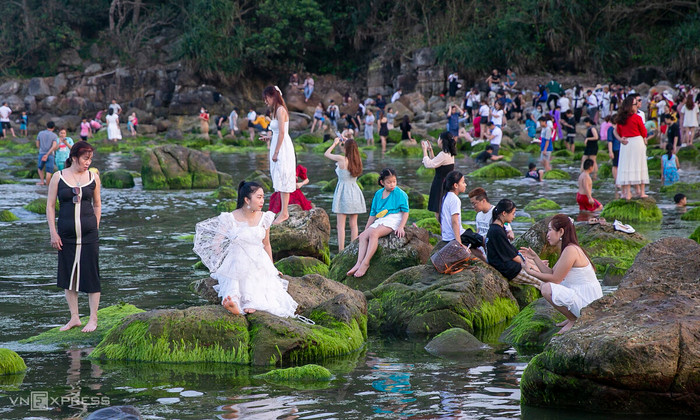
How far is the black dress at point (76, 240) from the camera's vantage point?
804 centimetres

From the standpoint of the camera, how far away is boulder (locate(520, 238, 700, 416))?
571cm

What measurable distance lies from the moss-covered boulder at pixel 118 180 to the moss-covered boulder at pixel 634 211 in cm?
1262

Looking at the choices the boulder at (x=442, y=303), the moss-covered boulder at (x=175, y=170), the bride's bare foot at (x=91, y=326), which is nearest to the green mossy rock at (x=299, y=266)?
the boulder at (x=442, y=303)

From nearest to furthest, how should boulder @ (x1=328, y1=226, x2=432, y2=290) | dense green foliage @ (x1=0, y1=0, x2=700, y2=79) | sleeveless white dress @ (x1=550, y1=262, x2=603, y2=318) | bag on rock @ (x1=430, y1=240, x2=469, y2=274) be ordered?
sleeveless white dress @ (x1=550, y1=262, x2=603, y2=318) → bag on rock @ (x1=430, y1=240, x2=469, y2=274) → boulder @ (x1=328, y1=226, x2=432, y2=290) → dense green foliage @ (x1=0, y1=0, x2=700, y2=79)

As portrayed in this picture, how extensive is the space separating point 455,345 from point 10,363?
3.86 m

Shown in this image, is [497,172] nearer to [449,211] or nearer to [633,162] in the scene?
[633,162]

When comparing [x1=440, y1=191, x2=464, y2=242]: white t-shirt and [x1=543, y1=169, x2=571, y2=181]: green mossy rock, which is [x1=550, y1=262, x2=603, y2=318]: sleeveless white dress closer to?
[x1=440, y1=191, x2=464, y2=242]: white t-shirt

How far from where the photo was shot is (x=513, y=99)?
132ft

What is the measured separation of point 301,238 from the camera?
38.6ft

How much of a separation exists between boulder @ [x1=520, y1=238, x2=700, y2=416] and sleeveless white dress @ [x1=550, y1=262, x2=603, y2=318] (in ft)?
3.88

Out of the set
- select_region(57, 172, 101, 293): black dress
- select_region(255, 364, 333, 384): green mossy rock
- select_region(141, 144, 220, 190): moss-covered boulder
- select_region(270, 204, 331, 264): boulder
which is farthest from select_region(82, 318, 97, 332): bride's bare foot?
select_region(141, 144, 220, 190): moss-covered boulder

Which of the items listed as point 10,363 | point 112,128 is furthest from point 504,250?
point 112,128

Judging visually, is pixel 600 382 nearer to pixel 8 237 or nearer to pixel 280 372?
pixel 280 372

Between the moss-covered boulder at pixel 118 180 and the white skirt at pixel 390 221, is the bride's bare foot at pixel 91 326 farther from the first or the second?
the moss-covered boulder at pixel 118 180
